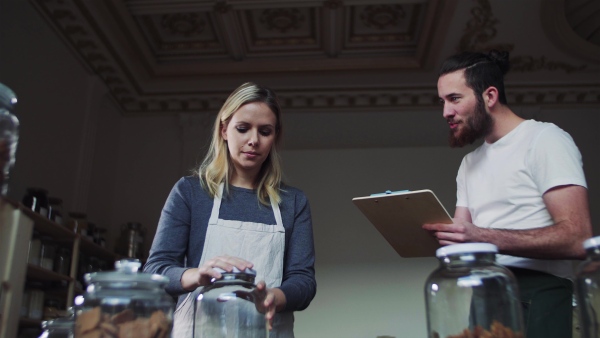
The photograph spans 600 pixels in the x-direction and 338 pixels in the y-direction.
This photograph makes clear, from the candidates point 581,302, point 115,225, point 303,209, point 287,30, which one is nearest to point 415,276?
point 287,30

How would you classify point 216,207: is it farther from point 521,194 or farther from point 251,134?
point 521,194

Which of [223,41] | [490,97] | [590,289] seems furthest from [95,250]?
[590,289]

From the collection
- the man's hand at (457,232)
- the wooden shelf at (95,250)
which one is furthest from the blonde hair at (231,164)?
the wooden shelf at (95,250)

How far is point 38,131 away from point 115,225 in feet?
5.70

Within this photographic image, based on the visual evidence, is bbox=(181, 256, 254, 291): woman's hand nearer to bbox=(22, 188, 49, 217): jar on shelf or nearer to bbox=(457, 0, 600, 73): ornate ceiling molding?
bbox=(22, 188, 49, 217): jar on shelf

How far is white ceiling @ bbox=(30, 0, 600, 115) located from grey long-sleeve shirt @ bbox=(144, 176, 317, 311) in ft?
12.4

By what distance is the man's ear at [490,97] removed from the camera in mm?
1670

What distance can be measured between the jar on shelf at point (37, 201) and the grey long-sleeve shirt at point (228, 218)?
2636 mm

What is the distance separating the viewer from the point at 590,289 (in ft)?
2.58

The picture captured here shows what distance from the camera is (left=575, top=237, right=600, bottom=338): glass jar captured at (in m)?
0.78

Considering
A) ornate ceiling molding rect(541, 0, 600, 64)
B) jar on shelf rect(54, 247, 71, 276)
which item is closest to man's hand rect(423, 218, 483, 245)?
jar on shelf rect(54, 247, 71, 276)

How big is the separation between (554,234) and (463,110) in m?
0.56

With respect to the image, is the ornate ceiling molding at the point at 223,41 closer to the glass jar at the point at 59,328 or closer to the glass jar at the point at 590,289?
the glass jar at the point at 59,328

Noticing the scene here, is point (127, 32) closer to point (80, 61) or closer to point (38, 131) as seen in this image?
point (80, 61)
